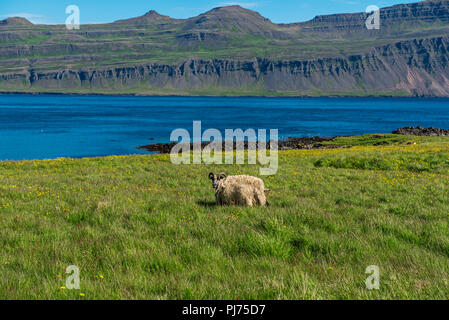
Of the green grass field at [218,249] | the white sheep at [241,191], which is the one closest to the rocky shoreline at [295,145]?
the white sheep at [241,191]

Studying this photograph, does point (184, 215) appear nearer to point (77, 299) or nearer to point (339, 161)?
point (77, 299)

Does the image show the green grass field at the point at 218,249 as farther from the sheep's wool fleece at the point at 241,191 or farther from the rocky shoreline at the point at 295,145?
the rocky shoreline at the point at 295,145

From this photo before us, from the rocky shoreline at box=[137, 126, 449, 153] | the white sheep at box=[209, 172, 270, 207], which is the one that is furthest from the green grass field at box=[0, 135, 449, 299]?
the rocky shoreline at box=[137, 126, 449, 153]

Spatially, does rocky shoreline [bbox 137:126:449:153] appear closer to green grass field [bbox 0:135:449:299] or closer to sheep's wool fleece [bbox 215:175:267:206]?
sheep's wool fleece [bbox 215:175:267:206]

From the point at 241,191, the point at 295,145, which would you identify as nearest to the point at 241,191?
the point at 241,191

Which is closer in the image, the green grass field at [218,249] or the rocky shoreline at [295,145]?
the green grass field at [218,249]

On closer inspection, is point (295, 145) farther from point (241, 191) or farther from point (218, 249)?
point (218, 249)

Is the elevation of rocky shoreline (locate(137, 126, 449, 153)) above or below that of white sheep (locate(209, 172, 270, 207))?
below

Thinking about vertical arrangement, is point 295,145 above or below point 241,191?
below

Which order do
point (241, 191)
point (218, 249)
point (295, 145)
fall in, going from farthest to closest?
1. point (295, 145)
2. point (241, 191)
3. point (218, 249)

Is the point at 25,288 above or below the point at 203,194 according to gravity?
above

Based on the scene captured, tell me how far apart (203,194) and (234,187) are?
9.55ft
